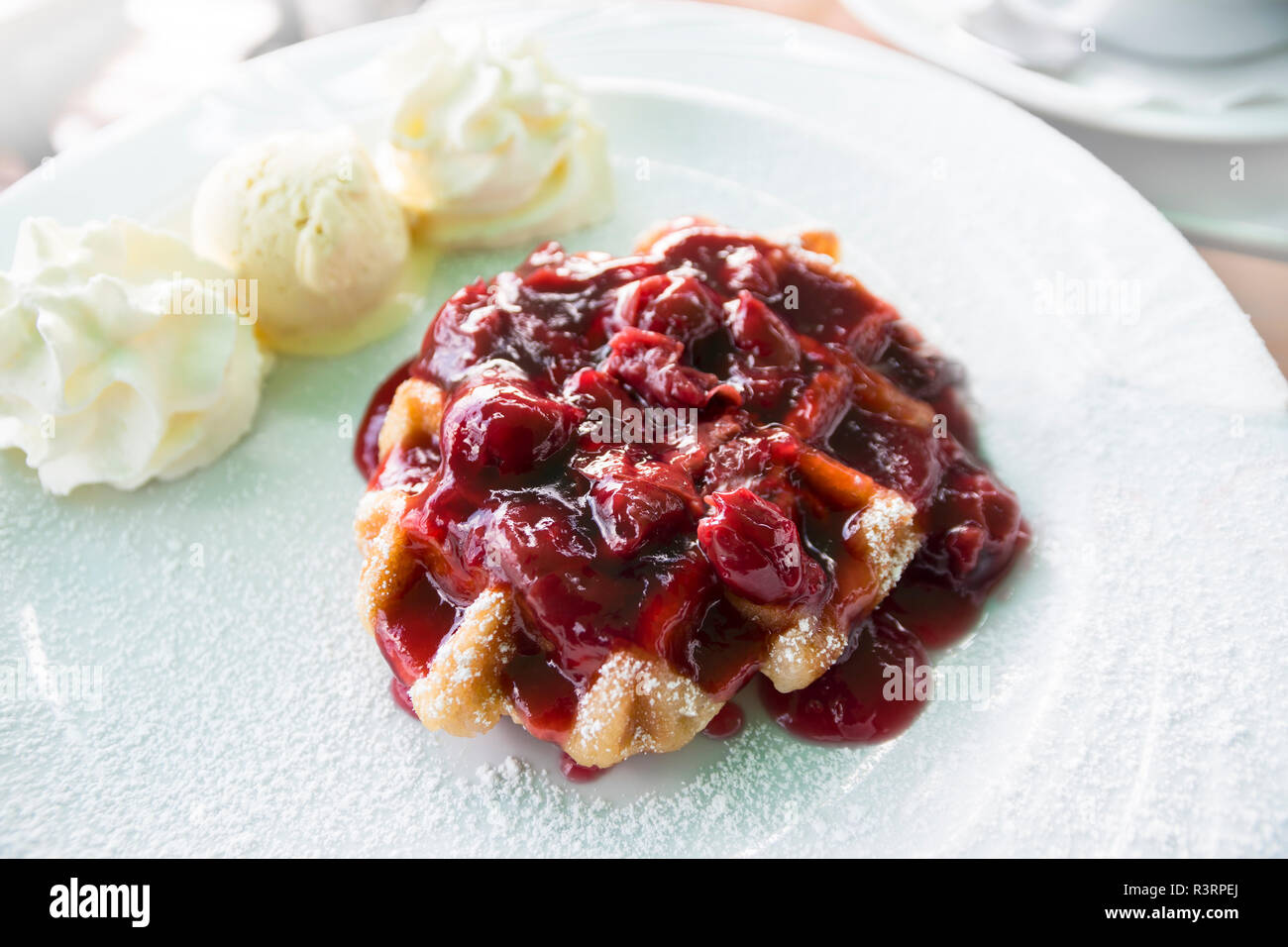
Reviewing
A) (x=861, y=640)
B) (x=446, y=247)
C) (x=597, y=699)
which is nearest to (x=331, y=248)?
(x=446, y=247)

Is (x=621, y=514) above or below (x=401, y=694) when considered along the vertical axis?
above

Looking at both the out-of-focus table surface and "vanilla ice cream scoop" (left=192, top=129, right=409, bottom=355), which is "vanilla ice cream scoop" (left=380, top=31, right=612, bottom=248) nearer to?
"vanilla ice cream scoop" (left=192, top=129, right=409, bottom=355)

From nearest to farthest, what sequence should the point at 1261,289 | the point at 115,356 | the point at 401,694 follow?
1. the point at 401,694
2. the point at 115,356
3. the point at 1261,289

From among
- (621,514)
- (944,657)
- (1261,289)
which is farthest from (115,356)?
(1261,289)

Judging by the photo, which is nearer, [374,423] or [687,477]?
[687,477]

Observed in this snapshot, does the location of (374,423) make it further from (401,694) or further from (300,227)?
(401,694)

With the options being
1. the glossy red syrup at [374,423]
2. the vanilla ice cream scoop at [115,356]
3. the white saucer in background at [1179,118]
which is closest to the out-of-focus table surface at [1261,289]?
the white saucer in background at [1179,118]
